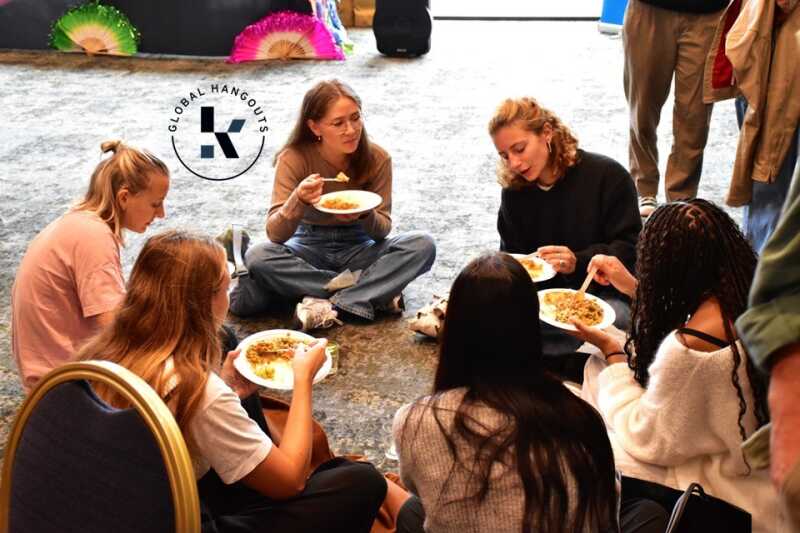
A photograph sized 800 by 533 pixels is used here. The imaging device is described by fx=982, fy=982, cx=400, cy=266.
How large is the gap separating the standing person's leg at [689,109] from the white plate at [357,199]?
1.43 m

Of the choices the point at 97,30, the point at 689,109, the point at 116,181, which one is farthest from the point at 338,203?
the point at 97,30

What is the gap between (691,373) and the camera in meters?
1.95

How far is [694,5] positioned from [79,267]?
2536 mm

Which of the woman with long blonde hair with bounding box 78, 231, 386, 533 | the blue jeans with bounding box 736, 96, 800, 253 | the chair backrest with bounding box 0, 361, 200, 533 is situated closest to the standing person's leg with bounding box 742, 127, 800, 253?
the blue jeans with bounding box 736, 96, 800, 253

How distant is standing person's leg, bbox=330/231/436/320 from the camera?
337cm

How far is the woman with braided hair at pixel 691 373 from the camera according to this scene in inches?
76.6

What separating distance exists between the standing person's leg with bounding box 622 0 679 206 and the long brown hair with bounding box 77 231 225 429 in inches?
98.9

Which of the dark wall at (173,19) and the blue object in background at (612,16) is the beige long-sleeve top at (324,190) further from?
the blue object in background at (612,16)

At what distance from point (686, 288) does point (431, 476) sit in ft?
2.56

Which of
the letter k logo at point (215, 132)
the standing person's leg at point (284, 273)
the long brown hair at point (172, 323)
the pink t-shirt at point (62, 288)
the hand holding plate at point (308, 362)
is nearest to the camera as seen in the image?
the long brown hair at point (172, 323)

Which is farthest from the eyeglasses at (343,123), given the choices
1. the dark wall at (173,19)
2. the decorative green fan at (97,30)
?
the decorative green fan at (97,30)

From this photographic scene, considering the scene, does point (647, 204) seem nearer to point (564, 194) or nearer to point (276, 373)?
point (564, 194)

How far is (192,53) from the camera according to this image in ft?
23.8

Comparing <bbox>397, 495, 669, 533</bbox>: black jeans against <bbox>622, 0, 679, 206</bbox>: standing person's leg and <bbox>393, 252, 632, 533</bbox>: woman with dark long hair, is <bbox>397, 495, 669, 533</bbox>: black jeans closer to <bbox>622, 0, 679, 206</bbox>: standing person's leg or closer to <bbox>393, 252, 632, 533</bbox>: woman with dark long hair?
<bbox>393, 252, 632, 533</bbox>: woman with dark long hair
